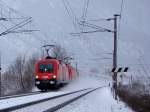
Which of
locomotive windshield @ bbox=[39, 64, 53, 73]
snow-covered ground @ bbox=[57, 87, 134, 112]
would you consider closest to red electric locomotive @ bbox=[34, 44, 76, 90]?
locomotive windshield @ bbox=[39, 64, 53, 73]

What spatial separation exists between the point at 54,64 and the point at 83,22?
7.70 m

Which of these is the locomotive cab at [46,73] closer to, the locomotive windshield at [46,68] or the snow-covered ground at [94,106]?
the locomotive windshield at [46,68]

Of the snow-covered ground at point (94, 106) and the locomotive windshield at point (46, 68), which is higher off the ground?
the locomotive windshield at point (46, 68)

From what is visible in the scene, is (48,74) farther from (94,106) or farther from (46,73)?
(94,106)

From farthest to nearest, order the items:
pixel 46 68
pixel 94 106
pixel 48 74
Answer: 1. pixel 46 68
2. pixel 48 74
3. pixel 94 106

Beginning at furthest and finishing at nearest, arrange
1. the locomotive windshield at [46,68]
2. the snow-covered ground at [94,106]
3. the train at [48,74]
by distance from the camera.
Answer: the locomotive windshield at [46,68] < the train at [48,74] < the snow-covered ground at [94,106]

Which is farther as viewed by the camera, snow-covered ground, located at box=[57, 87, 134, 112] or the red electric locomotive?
the red electric locomotive

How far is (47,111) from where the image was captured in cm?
1900

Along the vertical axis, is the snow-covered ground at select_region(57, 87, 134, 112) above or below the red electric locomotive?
below

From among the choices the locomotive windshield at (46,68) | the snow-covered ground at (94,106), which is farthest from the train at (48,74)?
the snow-covered ground at (94,106)

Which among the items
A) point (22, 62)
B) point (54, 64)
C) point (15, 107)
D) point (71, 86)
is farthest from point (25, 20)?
point (22, 62)

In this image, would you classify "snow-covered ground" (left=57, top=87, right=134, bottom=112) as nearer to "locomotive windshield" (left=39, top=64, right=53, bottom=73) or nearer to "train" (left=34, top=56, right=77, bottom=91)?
"train" (left=34, top=56, right=77, bottom=91)

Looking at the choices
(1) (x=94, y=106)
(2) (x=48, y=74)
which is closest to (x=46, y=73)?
(2) (x=48, y=74)

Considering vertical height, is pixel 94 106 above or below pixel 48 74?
below
